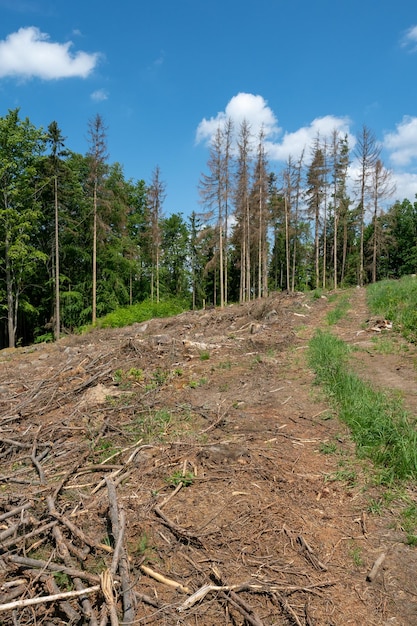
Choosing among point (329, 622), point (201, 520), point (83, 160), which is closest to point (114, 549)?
point (201, 520)

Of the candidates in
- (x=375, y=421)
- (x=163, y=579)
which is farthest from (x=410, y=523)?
(x=163, y=579)

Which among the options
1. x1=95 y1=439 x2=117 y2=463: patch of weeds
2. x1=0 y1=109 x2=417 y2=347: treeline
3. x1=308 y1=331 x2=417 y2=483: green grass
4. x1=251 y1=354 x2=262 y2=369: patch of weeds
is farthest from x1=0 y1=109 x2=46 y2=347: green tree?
x1=308 y1=331 x2=417 y2=483: green grass

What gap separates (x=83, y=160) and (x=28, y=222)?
797 centimetres

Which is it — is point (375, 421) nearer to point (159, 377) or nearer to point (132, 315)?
point (159, 377)

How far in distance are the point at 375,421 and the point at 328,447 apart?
662 millimetres

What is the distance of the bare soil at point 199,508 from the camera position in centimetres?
253

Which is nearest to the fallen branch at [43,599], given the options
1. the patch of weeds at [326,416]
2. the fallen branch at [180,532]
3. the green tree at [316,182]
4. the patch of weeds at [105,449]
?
the fallen branch at [180,532]

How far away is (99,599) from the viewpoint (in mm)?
2525

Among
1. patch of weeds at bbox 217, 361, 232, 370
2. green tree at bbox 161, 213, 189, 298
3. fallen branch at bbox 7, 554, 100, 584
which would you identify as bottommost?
fallen branch at bbox 7, 554, 100, 584

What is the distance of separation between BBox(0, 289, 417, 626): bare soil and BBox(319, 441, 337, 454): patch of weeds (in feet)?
0.08

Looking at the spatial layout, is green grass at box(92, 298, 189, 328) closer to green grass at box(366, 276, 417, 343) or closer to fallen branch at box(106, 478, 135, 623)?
green grass at box(366, 276, 417, 343)

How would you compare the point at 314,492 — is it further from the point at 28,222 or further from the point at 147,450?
the point at 28,222

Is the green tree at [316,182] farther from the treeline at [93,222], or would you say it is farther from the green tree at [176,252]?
the green tree at [176,252]

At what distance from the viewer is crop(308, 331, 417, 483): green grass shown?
3873 millimetres
